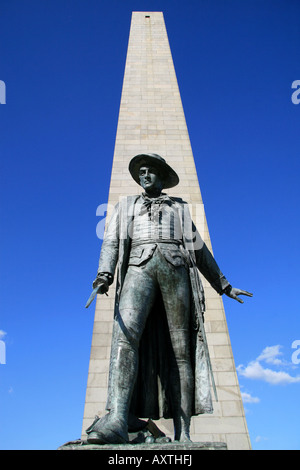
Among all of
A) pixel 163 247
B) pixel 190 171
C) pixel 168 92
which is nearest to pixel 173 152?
pixel 190 171

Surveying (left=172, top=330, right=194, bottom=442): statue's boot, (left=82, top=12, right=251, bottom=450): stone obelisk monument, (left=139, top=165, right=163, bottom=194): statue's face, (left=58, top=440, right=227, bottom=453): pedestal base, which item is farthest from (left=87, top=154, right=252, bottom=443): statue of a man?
(left=82, top=12, right=251, bottom=450): stone obelisk monument

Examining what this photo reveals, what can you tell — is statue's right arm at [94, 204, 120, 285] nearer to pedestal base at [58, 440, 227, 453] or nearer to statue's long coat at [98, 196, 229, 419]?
statue's long coat at [98, 196, 229, 419]

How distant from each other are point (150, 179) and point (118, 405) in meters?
2.61

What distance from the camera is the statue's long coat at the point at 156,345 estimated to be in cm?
356

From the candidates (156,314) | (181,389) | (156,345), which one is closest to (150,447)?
(181,389)

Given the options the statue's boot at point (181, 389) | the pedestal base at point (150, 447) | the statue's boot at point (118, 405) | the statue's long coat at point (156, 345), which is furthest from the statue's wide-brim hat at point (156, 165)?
the pedestal base at point (150, 447)

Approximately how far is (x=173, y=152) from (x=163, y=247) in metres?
5.88

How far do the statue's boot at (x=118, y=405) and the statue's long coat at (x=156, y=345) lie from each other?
101 mm

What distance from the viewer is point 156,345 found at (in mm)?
3846

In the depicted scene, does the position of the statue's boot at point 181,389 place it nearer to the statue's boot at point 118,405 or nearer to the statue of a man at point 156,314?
the statue of a man at point 156,314

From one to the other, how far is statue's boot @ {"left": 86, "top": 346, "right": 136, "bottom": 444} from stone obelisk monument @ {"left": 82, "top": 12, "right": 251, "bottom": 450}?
9.65 feet

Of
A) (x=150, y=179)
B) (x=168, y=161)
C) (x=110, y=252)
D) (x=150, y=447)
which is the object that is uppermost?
(x=168, y=161)

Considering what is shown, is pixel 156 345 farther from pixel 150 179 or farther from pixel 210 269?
pixel 150 179
